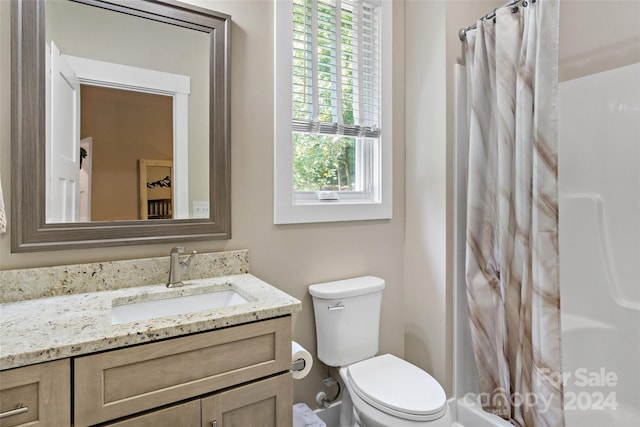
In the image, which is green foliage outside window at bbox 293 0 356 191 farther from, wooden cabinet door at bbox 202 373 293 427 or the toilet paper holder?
wooden cabinet door at bbox 202 373 293 427

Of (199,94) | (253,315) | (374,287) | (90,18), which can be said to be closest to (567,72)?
(374,287)

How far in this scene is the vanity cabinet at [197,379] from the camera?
2.72 ft

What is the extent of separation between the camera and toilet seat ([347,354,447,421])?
131 centimetres

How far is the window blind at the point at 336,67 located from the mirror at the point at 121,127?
0.38 meters

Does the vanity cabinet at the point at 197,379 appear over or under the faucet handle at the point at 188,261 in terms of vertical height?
under

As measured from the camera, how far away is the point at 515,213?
1.53 metres

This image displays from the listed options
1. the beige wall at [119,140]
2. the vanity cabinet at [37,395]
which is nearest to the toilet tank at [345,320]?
the beige wall at [119,140]

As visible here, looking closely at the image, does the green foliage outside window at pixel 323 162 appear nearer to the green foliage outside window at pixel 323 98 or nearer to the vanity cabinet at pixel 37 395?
the green foliage outside window at pixel 323 98

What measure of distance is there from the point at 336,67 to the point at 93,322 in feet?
4.92

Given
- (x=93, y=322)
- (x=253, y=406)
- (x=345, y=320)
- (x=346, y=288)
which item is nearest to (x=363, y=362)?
(x=345, y=320)

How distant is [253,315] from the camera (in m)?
1.02

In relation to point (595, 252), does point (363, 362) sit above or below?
below

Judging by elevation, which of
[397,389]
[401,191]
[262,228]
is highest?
[401,191]

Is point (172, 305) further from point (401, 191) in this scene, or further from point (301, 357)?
point (401, 191)
